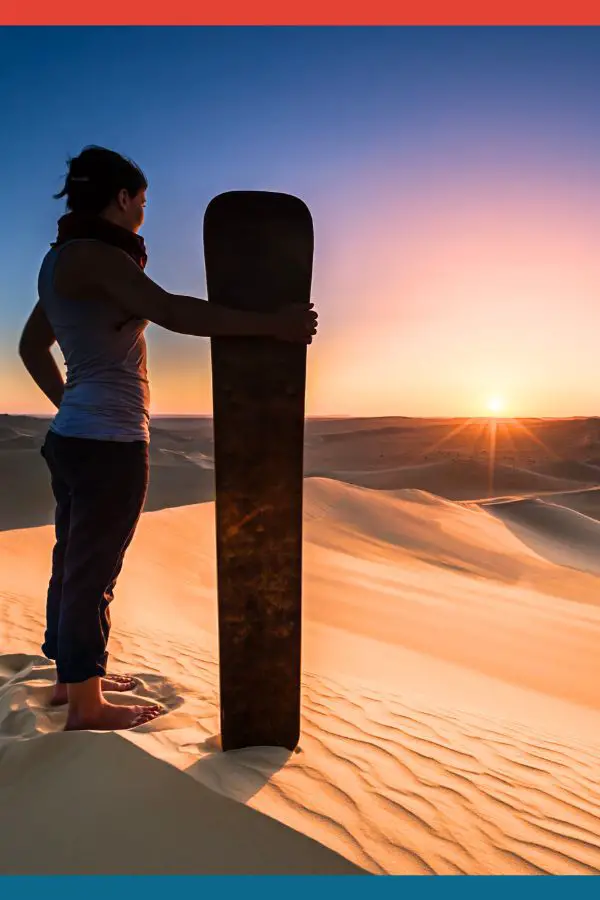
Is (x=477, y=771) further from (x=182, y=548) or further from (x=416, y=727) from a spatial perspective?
(x=182, y=548)

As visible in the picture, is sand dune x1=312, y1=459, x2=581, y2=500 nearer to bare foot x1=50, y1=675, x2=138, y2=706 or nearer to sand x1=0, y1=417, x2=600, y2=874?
sand x1=0, y1=417, x2=600, y2=874

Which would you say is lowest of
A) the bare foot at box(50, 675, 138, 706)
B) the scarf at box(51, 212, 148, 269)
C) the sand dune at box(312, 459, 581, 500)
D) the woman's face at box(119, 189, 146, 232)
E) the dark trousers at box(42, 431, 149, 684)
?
the sand dune at box(312, 459, 581, 500)

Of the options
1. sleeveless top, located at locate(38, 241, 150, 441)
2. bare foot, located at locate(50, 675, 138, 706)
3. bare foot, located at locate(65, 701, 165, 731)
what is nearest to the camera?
sleeveless top, located at locate(38, 241, 150, 441)

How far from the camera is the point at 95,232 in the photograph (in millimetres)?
2170

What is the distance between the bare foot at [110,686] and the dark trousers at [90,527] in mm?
476

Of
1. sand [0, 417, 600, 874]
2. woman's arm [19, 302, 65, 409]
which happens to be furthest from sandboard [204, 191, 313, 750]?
woman's arm [19, 302, 65, 409]

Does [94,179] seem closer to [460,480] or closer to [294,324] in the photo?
[294,324]

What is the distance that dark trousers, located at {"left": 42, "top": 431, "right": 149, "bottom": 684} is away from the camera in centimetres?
228

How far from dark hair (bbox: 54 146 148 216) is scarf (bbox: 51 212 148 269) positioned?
0.06 meters

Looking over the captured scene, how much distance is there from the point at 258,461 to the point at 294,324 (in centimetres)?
55

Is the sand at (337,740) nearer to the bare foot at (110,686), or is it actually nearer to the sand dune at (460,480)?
the bare foot at (110,686)

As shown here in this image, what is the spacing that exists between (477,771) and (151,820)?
4.79ft

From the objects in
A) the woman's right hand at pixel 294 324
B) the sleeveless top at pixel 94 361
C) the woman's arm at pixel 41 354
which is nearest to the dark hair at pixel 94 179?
the sleeveless top at pixel 94 361

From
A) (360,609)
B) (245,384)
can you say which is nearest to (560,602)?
(360,609)
